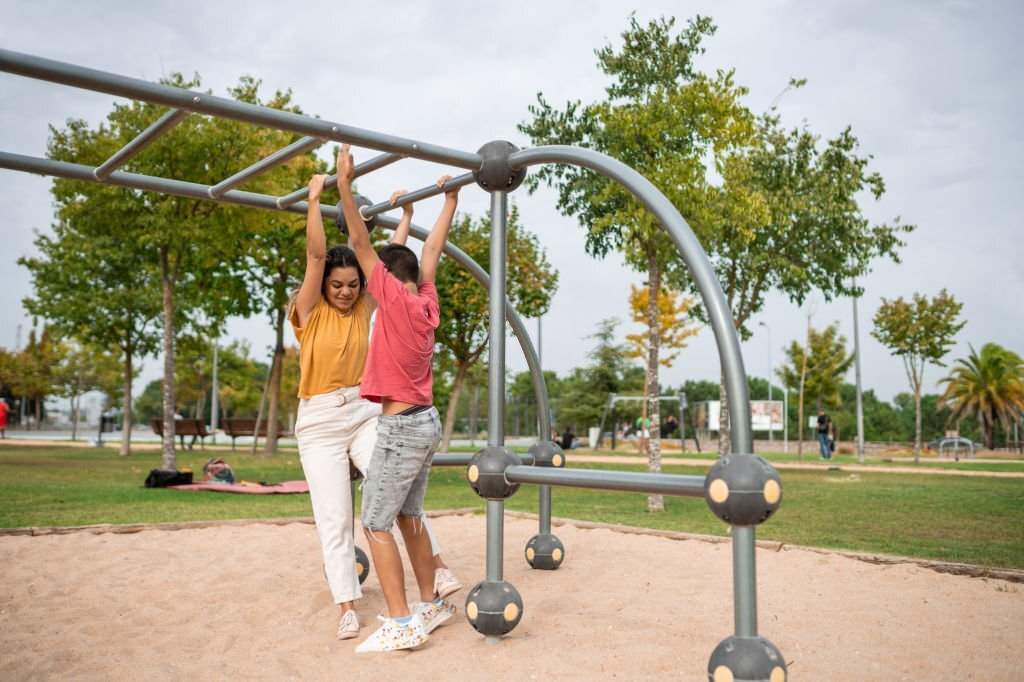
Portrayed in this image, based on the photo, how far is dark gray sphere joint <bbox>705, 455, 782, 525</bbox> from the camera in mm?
2408

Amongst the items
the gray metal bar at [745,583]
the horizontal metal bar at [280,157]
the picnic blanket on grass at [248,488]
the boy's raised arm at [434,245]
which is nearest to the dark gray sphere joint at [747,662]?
the gray metal bar at [745,583]

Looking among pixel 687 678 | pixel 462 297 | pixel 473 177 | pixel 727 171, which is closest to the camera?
pixel 687 678

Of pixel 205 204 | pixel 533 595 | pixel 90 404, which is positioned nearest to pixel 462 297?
pixel 205 204

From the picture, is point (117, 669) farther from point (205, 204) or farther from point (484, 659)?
point (205, 204)

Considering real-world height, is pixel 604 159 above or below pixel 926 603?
above

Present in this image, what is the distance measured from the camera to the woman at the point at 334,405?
11.6 ft

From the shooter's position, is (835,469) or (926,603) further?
(835,469)

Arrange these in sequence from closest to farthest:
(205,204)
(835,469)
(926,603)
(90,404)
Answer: (926,603) < (205,204) < (835,469) < (90,404)

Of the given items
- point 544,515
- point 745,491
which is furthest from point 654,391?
point 745,491

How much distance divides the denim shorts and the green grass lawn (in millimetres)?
3762

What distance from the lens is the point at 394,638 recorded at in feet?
10.6

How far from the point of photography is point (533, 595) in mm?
4281

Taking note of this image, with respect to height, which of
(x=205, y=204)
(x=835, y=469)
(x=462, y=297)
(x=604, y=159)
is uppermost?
(x=205, y=204)

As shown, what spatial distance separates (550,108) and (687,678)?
7329 millimetres
